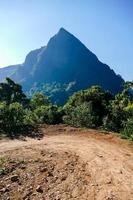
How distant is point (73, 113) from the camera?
30.1 metres

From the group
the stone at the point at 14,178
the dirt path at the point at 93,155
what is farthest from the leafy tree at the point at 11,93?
the stone at the point at 14,178

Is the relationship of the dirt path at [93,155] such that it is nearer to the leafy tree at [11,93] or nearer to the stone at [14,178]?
the stone at [14,178]

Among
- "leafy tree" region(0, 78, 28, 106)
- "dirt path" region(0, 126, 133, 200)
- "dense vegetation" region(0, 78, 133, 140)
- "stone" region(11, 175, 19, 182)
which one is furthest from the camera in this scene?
"leafy tree" region(0, 78, 28, 106)

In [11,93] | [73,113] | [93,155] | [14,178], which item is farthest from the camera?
[11,93]

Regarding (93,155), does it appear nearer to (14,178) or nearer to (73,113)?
(14,178)

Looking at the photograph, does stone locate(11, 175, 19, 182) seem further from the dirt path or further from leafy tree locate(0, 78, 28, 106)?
leafy tree locate(0, 78, 28, 106)

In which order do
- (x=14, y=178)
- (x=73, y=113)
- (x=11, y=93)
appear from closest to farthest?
(x=14, y=178) < (x=73, y=113) < (x=11, y=93)

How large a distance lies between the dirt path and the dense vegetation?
2410 mm

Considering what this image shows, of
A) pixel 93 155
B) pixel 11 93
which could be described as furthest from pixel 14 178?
pixel 11 93

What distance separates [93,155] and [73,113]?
14.0 meters

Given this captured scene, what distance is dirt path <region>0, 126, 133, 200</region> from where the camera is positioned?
1162 cm

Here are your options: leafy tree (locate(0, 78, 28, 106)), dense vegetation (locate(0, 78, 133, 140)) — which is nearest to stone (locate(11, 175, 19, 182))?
dense vegetation (locate(0, 78, 133, 140))

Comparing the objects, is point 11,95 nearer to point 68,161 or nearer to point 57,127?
point 57,127

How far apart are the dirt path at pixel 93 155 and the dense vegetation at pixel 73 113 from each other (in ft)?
7.91
